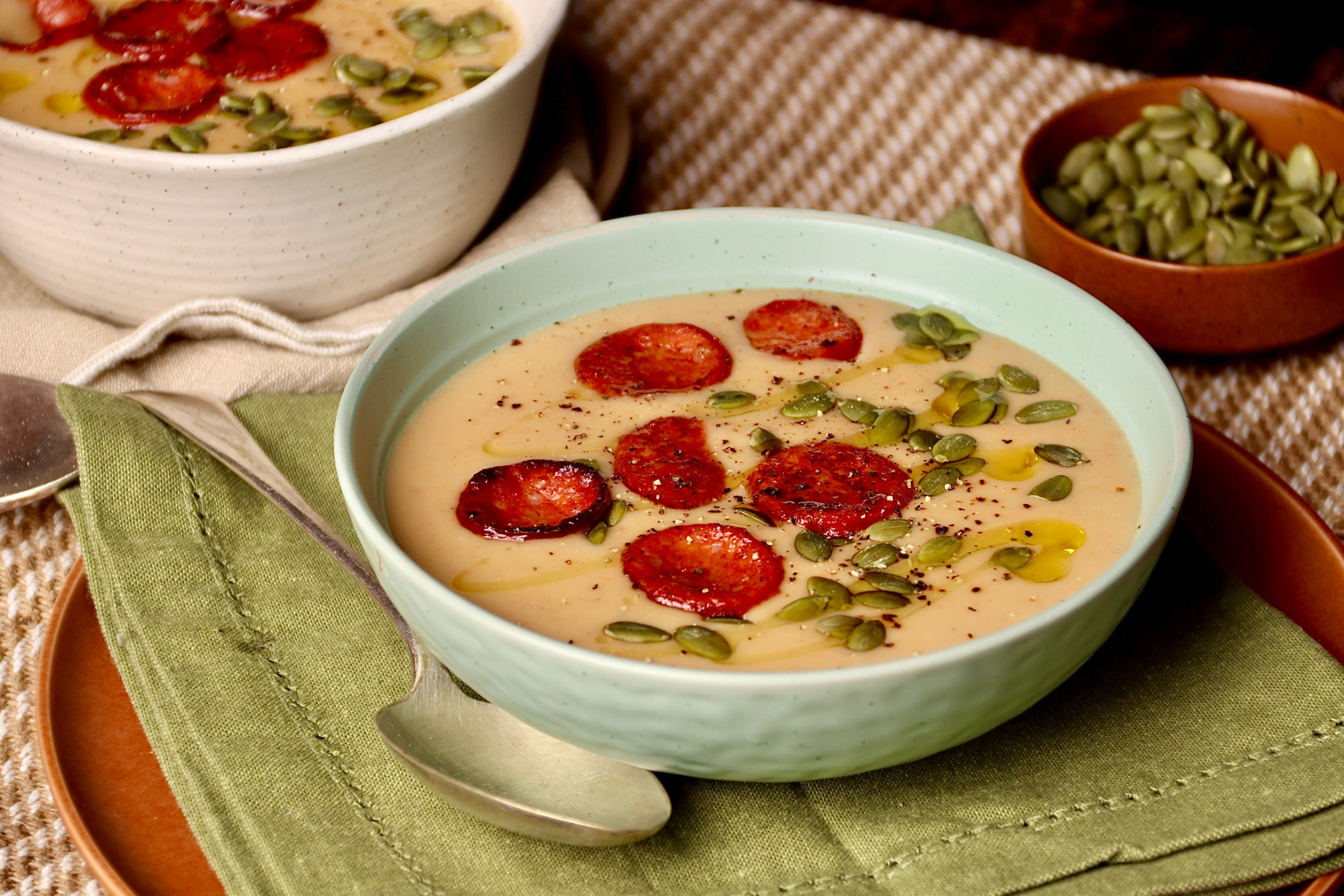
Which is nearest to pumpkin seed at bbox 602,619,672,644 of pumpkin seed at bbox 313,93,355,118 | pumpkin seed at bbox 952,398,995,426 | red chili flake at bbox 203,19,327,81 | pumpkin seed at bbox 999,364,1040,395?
pumpkin seed at bbox 952,398,995,426

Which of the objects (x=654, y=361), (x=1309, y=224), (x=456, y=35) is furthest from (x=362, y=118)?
(x=1309, y=224)

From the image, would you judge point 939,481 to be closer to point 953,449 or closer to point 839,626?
point 953,449

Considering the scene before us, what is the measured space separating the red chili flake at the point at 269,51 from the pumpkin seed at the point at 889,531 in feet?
4.08

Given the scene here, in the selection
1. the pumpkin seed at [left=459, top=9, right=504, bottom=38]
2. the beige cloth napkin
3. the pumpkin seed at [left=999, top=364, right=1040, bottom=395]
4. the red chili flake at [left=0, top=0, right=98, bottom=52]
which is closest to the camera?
the pumpkin seed at [left=999, top=364, right=1040, bottom=395]

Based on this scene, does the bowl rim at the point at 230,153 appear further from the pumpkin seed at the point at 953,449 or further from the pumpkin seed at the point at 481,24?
the pumpkin seed at the point at 953,449

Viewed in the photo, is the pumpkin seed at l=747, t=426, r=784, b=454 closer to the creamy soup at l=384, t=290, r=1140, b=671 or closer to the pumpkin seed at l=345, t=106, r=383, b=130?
the creamy soup at l=384, t=290, r=1140, b=671

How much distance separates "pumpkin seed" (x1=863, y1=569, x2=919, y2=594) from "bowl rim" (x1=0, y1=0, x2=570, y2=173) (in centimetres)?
93

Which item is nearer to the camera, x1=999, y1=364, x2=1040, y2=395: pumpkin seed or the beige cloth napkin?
x1=999, y1=364, x2=1040, y2=395: pumpkin seed

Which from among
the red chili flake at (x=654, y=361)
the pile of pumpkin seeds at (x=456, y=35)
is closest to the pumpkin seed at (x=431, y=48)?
the pile of pumpkin seeds at (x=456, y=35)

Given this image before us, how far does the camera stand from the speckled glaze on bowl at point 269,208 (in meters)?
1.76

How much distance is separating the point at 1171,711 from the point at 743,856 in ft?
1.45

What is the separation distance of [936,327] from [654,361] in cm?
33

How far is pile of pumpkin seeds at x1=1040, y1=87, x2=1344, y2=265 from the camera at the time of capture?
81.0 inches

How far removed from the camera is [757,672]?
1.07 meters
